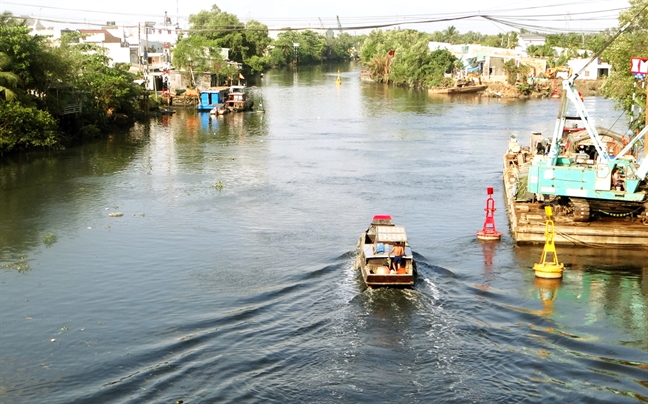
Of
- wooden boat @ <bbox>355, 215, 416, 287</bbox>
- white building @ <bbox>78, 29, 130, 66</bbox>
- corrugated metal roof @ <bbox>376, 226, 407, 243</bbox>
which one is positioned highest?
white building @ <bbox>78, 29, 130, 66</bbox>

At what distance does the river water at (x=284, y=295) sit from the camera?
57.0ft

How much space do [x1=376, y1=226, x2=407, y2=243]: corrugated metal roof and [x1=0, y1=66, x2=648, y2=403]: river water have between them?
166 cm

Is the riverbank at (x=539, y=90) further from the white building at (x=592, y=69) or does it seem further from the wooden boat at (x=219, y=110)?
the wooden boat at (x=219, y=110)

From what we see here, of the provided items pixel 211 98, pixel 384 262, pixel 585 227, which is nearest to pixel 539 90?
pixel 211 98

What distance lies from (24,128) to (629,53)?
34019mm

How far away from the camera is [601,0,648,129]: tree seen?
129 feet

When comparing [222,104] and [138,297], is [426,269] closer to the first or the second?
[138,297]

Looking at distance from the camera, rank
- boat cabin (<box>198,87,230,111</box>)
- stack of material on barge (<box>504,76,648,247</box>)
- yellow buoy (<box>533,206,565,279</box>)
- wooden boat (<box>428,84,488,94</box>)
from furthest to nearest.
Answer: wooden boat (<box>428,84,488,94</box>)
boat cabin (<box>198,87,230,111</box>)
stack of material on barge (<box>504,76,648,247</box>)
yellow buoy (<box>533,206,565,279</box>)

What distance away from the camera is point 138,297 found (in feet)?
76.5

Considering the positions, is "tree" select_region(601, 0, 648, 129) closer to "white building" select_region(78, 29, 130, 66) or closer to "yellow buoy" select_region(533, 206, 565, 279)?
"yellow buoy" select_region(533, 206, 565, 279)

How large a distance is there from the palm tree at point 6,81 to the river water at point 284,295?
146 inches

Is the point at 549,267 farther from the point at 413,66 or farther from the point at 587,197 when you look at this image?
the point at 413,66

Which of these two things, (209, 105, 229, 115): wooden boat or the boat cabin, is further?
the boat cabin

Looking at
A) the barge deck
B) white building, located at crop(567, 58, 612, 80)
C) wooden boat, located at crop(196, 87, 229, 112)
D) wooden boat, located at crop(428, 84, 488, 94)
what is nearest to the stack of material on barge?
the barge deck
